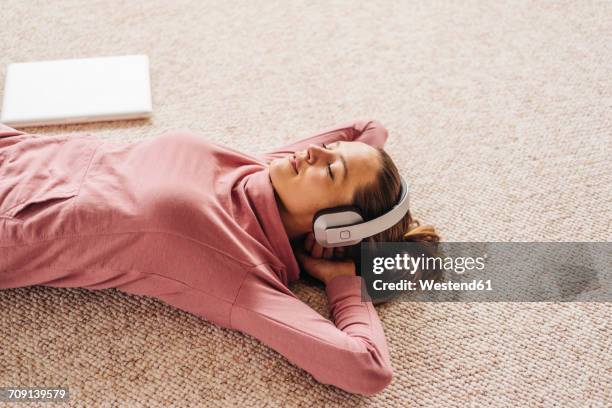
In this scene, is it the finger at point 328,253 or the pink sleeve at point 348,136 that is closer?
the finger at point 328,253

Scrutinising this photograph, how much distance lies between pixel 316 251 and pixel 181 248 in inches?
10.0

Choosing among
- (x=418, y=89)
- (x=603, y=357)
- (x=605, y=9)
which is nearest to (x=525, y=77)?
(x=418, y=89)

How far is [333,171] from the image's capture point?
1.05 metres

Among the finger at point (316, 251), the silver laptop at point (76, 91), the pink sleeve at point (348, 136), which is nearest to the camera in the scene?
the finger at point (316, 251)

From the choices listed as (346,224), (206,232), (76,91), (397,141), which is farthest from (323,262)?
(76,91)

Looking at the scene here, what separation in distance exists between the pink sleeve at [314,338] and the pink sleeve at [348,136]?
350 millimetres

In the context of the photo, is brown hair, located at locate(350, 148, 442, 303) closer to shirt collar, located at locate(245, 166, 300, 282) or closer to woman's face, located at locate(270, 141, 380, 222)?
woman's face, located at locate(270, 141, 380, 222)

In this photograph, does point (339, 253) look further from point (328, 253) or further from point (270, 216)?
point (270, 216)

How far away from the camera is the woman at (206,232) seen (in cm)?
101

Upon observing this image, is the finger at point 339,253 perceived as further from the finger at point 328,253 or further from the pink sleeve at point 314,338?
the pink sleeve at point 314,338

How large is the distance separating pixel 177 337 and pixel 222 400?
139mm

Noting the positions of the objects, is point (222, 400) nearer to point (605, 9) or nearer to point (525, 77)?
point (525, 77)

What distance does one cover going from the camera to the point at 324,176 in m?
1.05

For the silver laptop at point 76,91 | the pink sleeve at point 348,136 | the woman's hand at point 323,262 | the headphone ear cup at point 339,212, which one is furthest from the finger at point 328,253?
the silver laptop at point 76,91
